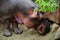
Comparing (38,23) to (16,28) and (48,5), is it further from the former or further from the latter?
(48,5)

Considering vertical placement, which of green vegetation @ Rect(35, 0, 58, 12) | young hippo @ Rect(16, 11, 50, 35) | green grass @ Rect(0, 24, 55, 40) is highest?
green vegetation @ Rect(35, 0, 58, 12)

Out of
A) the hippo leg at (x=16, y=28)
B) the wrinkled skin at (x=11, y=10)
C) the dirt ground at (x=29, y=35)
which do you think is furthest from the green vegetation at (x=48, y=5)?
the hippo leg at (x=16, y=28)

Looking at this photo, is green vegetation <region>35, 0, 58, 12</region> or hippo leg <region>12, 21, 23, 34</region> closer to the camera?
green vegetation <region>35, 0, 58, 12</region>

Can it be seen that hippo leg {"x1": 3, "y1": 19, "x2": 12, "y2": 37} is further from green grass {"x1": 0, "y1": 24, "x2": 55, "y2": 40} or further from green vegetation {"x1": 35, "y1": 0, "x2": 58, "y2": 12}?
green vegetation {"x1": 35, "y1": 0, "x2": 58, "y2": 12}

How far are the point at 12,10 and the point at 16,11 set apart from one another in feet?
0.13

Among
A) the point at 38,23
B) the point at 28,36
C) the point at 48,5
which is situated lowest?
the point at 28,36

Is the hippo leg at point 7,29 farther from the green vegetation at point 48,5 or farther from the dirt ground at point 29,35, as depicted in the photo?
the green vegetation at point 48,5

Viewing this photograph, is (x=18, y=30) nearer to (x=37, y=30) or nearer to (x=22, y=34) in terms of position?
(x=22, y=34)

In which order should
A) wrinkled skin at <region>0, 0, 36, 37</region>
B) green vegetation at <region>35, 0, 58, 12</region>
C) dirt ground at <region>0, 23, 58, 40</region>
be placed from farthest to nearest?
wrinkled skin at <region>0, 0, 36, 37</region>, dirt ground at <region>0, 23, 58, 40</region>, green vegetation at <region>35, 0, 58, 12</region>

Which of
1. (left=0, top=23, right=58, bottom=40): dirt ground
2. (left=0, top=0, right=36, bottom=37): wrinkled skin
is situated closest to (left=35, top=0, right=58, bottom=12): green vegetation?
(left=0, top=23, right=58, bottom=40): dirt ground

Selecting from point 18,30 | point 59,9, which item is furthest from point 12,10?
point 59,9

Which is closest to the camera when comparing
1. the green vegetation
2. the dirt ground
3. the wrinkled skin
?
the green vegetation

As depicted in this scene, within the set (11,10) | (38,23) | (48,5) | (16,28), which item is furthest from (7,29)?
(48,5)

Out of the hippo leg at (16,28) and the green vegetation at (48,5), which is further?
the hippo leg at (16,28)
